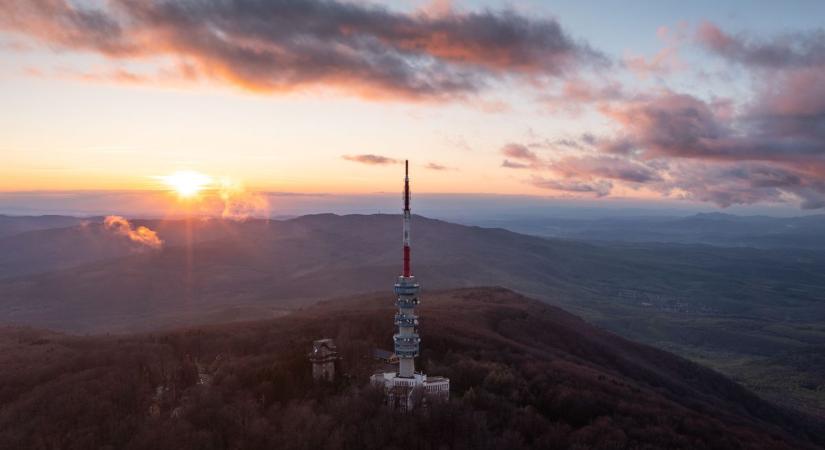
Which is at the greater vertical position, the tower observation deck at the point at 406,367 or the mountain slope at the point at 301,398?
the tower observation deck at the point at 406,367

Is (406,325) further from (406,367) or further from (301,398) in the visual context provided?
(301,398)

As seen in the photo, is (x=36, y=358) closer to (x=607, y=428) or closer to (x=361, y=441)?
(x=361, y=441)

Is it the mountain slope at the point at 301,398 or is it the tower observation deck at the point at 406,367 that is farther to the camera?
the tower observation deck at the point at 406,367

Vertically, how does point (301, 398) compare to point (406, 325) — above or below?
below

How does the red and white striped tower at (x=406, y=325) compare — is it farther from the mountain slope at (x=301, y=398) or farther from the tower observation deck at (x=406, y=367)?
the mountain slope at (x=301, y=398)

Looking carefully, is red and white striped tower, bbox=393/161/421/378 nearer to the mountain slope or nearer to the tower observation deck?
the tower observation deck

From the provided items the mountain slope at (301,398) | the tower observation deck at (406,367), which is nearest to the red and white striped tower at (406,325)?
the tower observation deck at (406,367)

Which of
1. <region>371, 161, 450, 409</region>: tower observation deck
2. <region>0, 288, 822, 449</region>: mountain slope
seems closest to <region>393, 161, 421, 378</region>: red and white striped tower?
<region>371, 161, 450, 409</region>: tower observation deck

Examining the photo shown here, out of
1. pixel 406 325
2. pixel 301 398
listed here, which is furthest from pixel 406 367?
pixel 301 398

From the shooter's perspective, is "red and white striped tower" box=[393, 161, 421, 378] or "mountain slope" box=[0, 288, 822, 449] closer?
"mountain slope" box=[0, 288, 822, 449]
